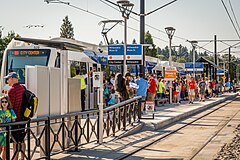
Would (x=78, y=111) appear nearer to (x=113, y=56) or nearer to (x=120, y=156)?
(x=120, y=156)

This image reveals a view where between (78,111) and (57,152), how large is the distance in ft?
5.70

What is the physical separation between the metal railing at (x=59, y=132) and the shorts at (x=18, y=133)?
2cm

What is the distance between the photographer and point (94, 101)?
27844 mm

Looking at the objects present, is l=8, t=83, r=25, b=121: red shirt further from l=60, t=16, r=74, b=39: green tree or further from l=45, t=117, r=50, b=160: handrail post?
l=60, t=16, r=74, b=39: green tree

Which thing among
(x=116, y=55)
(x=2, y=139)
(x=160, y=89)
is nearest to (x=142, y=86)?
(x=116, y=55)

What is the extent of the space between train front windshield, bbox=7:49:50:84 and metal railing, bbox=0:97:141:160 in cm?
683

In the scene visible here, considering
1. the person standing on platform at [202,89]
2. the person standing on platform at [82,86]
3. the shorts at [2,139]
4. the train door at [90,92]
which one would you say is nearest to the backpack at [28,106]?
the shorts at [2,139]

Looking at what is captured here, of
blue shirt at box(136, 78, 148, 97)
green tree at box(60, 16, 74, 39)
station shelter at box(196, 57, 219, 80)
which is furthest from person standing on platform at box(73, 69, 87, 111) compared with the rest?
green tree at box(60, 16, 74, 39)

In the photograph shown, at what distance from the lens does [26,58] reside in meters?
22.0

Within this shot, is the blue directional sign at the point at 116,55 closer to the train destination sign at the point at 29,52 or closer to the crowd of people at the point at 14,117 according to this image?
the train destination sign at the point at 29,52

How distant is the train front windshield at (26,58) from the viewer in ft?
71.9

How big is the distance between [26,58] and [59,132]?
34.7 ft

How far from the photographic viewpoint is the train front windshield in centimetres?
2192

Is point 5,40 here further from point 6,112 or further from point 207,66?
point 6,112
